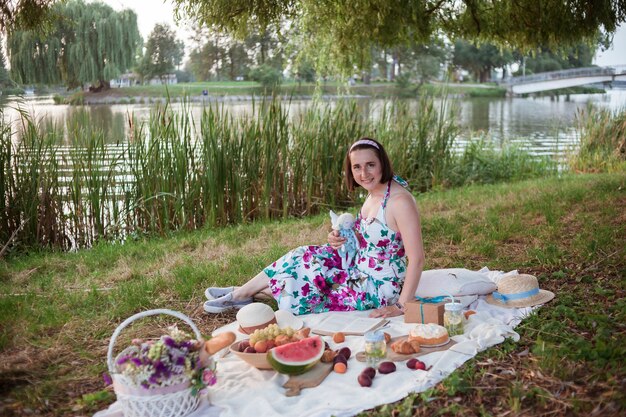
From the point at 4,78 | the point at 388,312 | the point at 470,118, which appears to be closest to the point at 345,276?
the point at 388,312

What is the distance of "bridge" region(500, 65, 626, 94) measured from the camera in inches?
921

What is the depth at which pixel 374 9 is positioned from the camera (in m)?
5.76

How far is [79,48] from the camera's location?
9.30m

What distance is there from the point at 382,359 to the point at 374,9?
12.5 feet

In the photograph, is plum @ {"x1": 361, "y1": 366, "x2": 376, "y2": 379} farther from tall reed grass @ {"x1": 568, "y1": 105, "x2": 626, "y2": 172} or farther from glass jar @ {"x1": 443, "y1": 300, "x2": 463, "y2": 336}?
tall reed grass @ {"x1": 568, "y1": 105, "x2": 626, "y2": 172}

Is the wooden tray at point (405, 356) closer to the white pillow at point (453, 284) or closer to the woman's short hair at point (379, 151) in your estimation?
the white pillow at point (453, 284)

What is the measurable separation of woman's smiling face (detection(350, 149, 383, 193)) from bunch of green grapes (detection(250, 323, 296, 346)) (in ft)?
3.23

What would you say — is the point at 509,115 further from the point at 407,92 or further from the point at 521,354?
the point at 521,354

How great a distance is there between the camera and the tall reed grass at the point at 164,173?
19.1 ft

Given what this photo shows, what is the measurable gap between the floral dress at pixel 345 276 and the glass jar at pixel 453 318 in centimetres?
45

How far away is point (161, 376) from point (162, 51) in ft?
65.1

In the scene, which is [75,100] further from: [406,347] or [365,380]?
[365,380]

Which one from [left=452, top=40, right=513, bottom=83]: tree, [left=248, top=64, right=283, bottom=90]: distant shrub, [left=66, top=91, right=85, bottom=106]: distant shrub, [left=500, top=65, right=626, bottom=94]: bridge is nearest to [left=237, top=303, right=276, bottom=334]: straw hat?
[left=66, top=91, right=85, bottom=106]: distant shrub

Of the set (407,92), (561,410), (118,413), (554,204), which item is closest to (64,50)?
(554,204)
